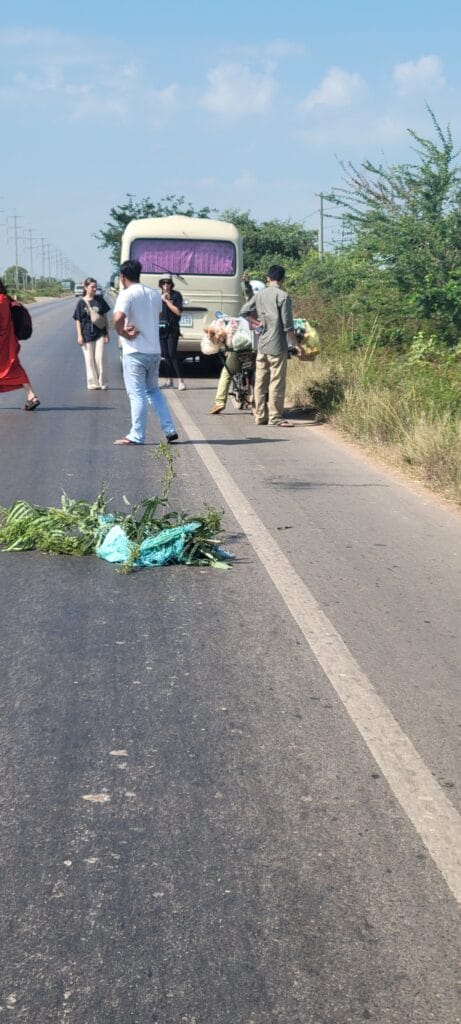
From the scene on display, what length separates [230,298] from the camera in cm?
2098

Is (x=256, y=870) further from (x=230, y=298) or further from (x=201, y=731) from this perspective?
(x=230, y=298)

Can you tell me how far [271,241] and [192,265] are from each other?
1436 inches

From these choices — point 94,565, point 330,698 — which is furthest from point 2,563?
point 330,698

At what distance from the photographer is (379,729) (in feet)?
14.8

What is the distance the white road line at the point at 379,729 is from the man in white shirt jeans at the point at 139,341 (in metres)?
4.64

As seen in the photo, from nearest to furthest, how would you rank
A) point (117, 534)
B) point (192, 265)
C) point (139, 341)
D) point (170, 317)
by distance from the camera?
point (117, 534) < point (139, 341) < point (170, 317) < point (192, 265)

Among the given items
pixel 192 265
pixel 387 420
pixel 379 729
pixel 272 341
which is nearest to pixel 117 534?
pixel 379 729

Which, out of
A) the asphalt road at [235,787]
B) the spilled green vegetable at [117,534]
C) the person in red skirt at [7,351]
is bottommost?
the asphalt road at [235,787]

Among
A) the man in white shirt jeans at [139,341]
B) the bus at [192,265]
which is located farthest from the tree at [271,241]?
the man in white shirt jeans at [139,341]

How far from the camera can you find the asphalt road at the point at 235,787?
2969mm

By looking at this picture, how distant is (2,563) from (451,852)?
4.15m

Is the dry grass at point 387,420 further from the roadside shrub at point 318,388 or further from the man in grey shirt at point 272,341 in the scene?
the man in grey shirt at point 272,341

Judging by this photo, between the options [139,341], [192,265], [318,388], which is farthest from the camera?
[192,265]

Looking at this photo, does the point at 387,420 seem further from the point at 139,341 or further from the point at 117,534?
the point at 117,534
